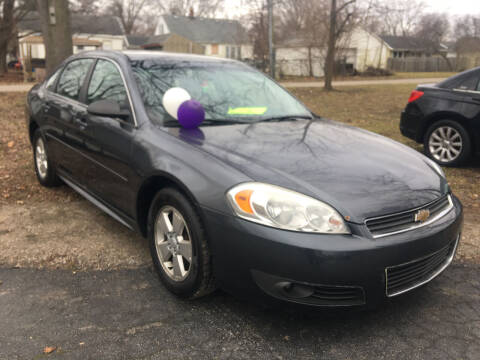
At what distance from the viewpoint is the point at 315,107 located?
1396cm

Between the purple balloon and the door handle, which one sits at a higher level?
the purple balloon

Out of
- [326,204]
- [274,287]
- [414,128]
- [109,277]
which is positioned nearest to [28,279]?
[109,277]

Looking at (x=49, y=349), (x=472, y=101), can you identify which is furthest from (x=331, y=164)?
(x=472, y=101)

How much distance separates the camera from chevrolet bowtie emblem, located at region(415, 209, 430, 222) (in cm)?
255

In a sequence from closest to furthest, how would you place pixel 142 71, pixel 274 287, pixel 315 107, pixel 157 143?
pixel 274 287
pixel 157 143
pixel 142 71
pixel 315 107

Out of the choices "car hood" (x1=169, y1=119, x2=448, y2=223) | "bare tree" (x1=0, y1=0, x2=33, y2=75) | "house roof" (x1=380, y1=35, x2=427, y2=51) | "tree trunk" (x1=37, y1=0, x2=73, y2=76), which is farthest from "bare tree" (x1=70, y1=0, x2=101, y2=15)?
"house roof" (x1=380, y1=35, x2=427, y2=51)

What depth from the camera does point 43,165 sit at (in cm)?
527

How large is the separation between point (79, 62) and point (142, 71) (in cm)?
128

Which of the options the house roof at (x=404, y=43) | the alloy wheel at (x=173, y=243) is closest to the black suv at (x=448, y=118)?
the alloy wheel at (x=173, y=243)

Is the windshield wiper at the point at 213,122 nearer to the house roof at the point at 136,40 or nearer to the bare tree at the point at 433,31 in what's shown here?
the house roof at the point at 136,40

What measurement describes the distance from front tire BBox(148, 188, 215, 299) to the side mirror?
0.76m

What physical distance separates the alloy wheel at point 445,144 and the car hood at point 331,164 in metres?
3.43

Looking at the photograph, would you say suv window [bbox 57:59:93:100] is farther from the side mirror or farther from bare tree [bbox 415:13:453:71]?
bare tree [bbox 415:13:453:71]

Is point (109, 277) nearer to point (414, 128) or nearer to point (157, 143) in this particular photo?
point (157, 143)
